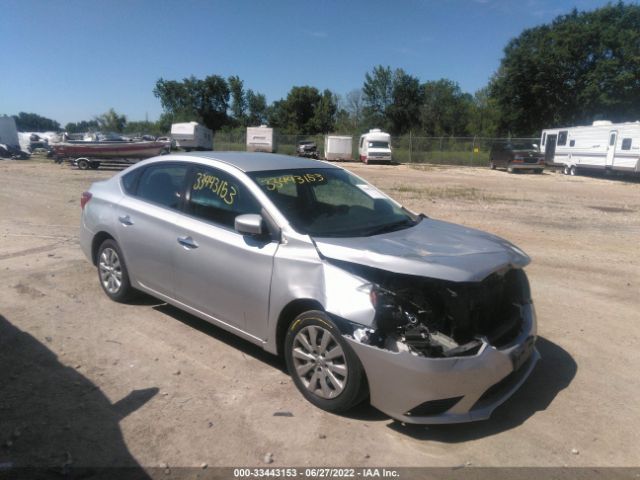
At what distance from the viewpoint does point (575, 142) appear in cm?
3188

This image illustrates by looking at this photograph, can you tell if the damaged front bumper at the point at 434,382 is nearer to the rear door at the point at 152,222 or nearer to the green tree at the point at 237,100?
the rear door at the point at 152,222

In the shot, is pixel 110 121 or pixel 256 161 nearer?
pixel 256 161

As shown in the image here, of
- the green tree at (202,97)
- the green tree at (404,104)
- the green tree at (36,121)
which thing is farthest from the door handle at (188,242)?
the green tree at (36,121)

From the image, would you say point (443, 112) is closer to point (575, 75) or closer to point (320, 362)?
point (575, 75)

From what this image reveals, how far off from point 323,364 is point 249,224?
3.79ft

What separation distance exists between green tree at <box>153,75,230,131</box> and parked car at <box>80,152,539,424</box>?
88341mm

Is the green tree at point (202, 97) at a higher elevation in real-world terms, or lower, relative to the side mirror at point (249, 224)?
higher

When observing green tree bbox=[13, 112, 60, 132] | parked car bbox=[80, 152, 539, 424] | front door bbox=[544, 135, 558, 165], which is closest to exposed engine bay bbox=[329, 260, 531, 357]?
parked car bbox=[80, 152, 539, 424]

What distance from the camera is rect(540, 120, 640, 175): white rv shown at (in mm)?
26438

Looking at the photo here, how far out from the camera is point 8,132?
3806 cm

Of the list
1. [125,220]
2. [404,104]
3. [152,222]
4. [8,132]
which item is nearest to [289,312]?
[152,222]

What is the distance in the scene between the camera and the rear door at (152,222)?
4559mm

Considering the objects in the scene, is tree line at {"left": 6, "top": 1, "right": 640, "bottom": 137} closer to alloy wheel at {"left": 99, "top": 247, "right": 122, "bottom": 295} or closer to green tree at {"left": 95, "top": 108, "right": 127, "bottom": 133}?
green tree at {"left": 95, "top": 108, "right": 127, "bottom": 133}

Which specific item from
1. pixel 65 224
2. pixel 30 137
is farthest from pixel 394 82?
pixel 65 224
